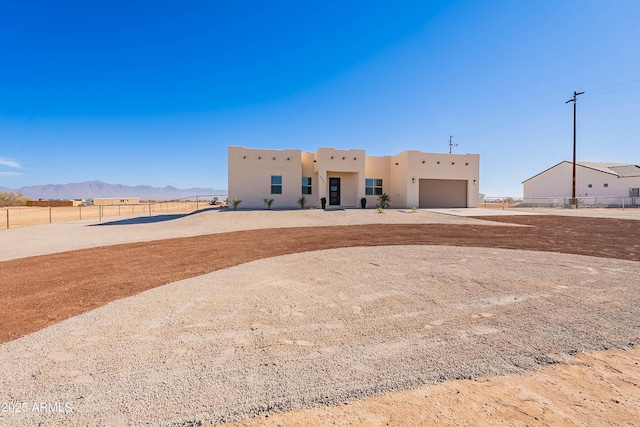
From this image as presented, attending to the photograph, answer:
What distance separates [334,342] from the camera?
3.37 metres

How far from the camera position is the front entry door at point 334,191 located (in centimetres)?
2514

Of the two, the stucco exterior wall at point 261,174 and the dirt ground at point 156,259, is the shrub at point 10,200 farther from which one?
the dirt ground at point 156,259

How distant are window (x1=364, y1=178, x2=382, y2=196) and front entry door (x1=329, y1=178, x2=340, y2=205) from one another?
2.67 m

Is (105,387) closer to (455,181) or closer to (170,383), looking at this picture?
(170,383)

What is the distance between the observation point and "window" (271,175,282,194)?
76.8ft

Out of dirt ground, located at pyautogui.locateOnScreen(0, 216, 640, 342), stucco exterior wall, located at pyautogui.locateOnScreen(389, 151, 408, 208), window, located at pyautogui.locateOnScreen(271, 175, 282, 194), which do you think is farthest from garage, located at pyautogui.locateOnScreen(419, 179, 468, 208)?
dirt ground, located at pyautogui.locateOnScreen(0, 216, 640, 342)

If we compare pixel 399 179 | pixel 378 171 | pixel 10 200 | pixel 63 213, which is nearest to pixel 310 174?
pixel 378 171

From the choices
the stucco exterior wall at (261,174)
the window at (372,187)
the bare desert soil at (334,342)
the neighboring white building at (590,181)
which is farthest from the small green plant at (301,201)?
the neighboring white building at (590,181)

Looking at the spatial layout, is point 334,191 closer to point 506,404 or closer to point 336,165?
point 336,165

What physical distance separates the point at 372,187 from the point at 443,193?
696 cm

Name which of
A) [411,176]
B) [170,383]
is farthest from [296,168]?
[170,383]

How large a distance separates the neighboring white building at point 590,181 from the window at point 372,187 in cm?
2665

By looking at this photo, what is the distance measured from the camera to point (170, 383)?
262cm

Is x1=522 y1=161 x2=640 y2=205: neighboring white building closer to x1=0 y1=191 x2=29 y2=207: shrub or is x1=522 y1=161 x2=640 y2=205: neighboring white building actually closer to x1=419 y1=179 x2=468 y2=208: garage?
x1=419 y1=179 x2=468 y2=208: garage
